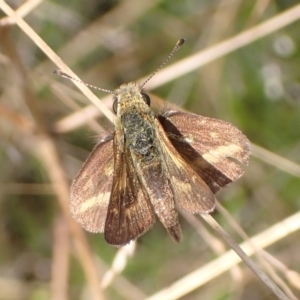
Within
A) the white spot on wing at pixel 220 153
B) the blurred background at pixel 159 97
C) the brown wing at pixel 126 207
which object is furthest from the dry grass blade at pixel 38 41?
the blurred background at pixel 159 97

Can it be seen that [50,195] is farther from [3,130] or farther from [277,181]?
[277,181]

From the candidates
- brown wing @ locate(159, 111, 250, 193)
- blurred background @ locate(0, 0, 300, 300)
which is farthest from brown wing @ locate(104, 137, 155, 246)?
blurred background @ locate(0, 0, 300, 300)

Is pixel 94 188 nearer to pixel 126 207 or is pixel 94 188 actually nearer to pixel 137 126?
pixel 126 207

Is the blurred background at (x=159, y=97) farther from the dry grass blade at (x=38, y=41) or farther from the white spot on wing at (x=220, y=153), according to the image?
the white spot on wing at (x=220, y=153)

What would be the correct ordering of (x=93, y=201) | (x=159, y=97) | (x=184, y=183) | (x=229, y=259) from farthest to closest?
(x=159, y=97) → (x=229, y=259) → (x=93, y=201) → (x=184, y=183)

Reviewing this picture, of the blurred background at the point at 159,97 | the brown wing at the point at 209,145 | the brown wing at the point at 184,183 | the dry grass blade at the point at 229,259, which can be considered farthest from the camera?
the blurred background at the point at 159,97

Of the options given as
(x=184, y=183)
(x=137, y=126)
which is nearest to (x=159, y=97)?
(x=137, y=126)

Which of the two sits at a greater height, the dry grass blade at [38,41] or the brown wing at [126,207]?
the dry grass blade at [38,41]
